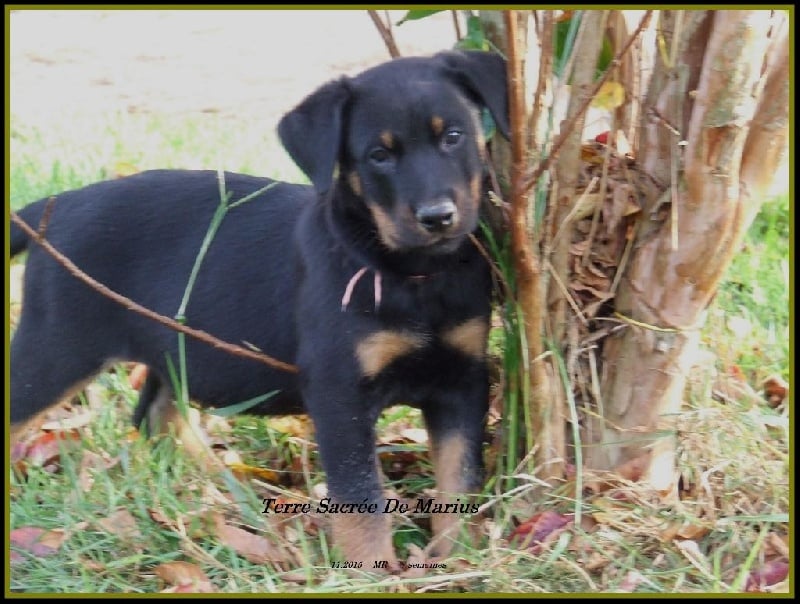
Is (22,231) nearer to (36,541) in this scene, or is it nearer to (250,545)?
(36,541)

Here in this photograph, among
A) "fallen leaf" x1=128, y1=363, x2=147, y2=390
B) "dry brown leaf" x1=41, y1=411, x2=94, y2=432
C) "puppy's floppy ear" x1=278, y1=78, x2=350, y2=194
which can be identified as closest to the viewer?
"puppy's floppy ear" x1=278, y1=78, x2=350, y2=194

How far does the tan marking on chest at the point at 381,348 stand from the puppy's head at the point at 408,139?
9.3 inches

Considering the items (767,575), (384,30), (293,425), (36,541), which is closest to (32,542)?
(36,541)

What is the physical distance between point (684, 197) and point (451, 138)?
629mm

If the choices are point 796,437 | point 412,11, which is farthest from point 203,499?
point 796,437

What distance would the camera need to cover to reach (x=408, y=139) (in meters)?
2.78

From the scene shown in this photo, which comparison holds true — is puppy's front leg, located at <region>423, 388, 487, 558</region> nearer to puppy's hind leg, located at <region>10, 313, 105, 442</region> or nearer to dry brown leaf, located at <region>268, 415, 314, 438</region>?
dry brown leaf, located at <region>268, 415, 314, 438</region>

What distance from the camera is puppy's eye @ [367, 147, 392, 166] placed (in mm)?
2807

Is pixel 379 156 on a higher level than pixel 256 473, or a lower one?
higher

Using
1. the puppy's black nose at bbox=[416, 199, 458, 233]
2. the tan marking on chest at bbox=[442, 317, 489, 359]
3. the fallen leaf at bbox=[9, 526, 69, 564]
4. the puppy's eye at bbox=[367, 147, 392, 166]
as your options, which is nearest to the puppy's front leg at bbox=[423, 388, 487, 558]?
the tan marking on chest at bbox=[442, 317, 489, 359]

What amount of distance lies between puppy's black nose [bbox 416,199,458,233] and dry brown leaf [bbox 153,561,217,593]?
1.08 meters

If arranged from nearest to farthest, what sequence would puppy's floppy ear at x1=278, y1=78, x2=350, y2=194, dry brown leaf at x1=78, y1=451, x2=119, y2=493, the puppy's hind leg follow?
puppy's floppy ear at x1=278, y1=78, x2=350, y2=194 < dry brown leaf at x1=78, y1=451, x2=119, y2=493 < the puppy's hind leg

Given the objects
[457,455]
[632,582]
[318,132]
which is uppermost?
[318,132]

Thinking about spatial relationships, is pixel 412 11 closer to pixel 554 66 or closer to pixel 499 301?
pixel 554 66
